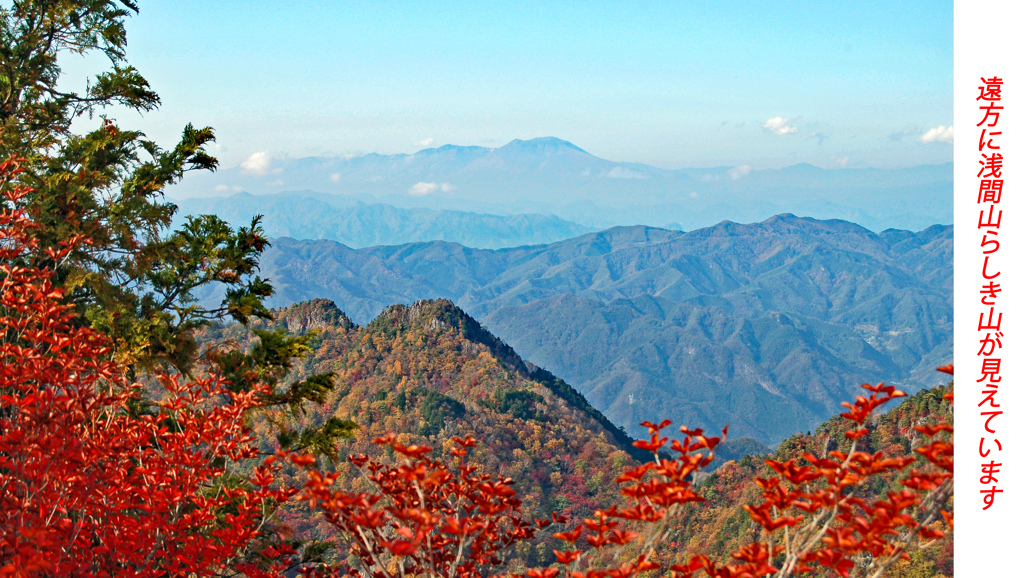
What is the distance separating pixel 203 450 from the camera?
7078 mm

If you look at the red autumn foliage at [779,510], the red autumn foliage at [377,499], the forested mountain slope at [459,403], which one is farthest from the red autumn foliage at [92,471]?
the forested mountain slope at [459,403]

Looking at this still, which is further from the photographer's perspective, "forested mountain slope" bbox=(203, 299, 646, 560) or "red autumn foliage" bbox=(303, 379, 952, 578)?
"forested mountain slope" bbox=(203, 299, 646, 560)

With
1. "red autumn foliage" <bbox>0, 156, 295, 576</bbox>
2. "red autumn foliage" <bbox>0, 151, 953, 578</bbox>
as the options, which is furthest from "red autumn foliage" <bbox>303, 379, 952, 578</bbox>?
"red autumn foliage" <bbox>0, 156, 295, 576</bbox>

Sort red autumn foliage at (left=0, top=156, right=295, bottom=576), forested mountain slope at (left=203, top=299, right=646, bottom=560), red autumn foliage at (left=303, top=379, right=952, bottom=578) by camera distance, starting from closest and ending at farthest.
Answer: red autumn foliage at (left=303, top=379, right=952, bottom=578) < red autumn foliage at (left=0, top=156, right=295, bottom=576) < forested mountain slope at (left=203, top=299, right=646, bottom=560)

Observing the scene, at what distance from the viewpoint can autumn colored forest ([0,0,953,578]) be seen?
3.47m

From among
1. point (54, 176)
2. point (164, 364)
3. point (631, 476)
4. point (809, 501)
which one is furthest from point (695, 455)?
point (54, 176)

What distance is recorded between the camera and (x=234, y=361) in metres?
11.2

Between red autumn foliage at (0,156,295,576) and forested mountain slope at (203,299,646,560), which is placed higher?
red autumn foliage at (0,156,295,576)

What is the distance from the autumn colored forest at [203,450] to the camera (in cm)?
347

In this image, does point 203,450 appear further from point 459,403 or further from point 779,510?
point 459,403

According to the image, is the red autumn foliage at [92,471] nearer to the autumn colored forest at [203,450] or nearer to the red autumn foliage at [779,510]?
the autumn colored forest at [203,450]

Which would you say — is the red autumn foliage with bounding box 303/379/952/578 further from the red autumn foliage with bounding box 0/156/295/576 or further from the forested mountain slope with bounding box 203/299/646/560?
the forested mountain slope with bounding box 203/299/646/560

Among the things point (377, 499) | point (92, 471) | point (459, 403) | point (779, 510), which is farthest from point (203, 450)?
point (459, 403)
